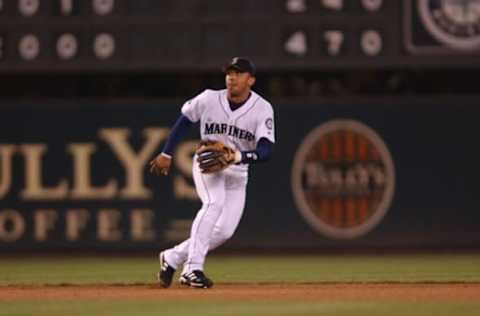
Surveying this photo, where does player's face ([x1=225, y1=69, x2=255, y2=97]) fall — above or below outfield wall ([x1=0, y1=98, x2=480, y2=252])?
above

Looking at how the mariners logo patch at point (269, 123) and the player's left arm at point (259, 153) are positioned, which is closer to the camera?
the player's left arm at point (259, 153)

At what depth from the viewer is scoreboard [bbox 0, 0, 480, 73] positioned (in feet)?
41.6

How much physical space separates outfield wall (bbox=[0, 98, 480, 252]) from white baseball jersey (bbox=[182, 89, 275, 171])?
14.3ft

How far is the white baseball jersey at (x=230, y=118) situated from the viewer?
895 cm

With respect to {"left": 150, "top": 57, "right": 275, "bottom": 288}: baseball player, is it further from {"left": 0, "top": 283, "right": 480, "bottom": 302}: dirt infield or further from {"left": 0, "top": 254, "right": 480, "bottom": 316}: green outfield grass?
{"left": 0, "top": 254, "right": 480, "bottom": 316}: green outfield grass

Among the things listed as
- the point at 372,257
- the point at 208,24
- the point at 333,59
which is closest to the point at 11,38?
the point at 208,24

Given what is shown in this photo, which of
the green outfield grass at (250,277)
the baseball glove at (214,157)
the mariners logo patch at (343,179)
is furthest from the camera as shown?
the mariners logo patch at (343,179)

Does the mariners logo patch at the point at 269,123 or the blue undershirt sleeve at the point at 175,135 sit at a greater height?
the mariners logo patch at the point at 269,123

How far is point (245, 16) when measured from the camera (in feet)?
41.6

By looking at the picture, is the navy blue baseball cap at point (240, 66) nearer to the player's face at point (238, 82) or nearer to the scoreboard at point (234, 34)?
the player's face at point (238, 82)

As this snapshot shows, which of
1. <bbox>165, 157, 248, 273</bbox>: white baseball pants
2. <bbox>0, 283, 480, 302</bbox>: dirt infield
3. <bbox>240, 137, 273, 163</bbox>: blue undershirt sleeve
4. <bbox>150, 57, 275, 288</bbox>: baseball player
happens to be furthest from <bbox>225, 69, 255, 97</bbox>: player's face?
<bbox>0, 283, 480, 302</bbox>: dirt infield

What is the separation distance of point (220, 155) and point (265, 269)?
115 inches

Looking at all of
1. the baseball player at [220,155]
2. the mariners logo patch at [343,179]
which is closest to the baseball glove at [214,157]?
the baseball player at [220,155]

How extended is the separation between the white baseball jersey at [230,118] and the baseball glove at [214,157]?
18cm
